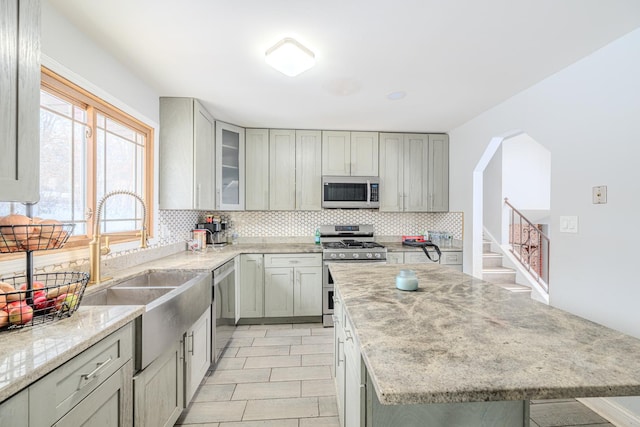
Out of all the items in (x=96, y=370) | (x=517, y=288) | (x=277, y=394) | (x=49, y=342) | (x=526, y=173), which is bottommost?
(x=277, y=394)

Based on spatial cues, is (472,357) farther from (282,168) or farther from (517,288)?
(517,288)

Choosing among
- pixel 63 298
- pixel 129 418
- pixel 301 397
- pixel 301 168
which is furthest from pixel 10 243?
pixel 301 168

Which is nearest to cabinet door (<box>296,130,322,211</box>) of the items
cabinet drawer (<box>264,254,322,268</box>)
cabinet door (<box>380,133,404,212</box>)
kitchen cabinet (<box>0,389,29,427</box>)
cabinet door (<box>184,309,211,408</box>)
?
cabinet drawer (<box>264,254,322,268</box>)

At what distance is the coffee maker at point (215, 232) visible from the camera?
11.8 feet

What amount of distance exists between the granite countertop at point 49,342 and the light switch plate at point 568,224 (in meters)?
2.81

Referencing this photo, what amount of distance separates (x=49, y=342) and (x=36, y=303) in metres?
0.27

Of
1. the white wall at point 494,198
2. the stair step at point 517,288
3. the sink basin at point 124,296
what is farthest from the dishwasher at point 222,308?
the white wall at point 494,198

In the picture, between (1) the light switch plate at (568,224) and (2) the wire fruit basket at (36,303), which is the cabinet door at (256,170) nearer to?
(2) the wire fruit basket at (36,303)

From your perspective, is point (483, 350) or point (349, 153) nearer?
point (483, 350)

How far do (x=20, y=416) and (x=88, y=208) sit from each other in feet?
5.05

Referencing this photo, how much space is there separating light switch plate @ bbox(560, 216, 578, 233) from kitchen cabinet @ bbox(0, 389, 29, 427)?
9.80 feet

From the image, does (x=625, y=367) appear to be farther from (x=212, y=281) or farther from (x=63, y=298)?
(x=212, y=281)

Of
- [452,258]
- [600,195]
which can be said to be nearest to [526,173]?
[452,258]

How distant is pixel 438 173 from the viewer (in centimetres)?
404
